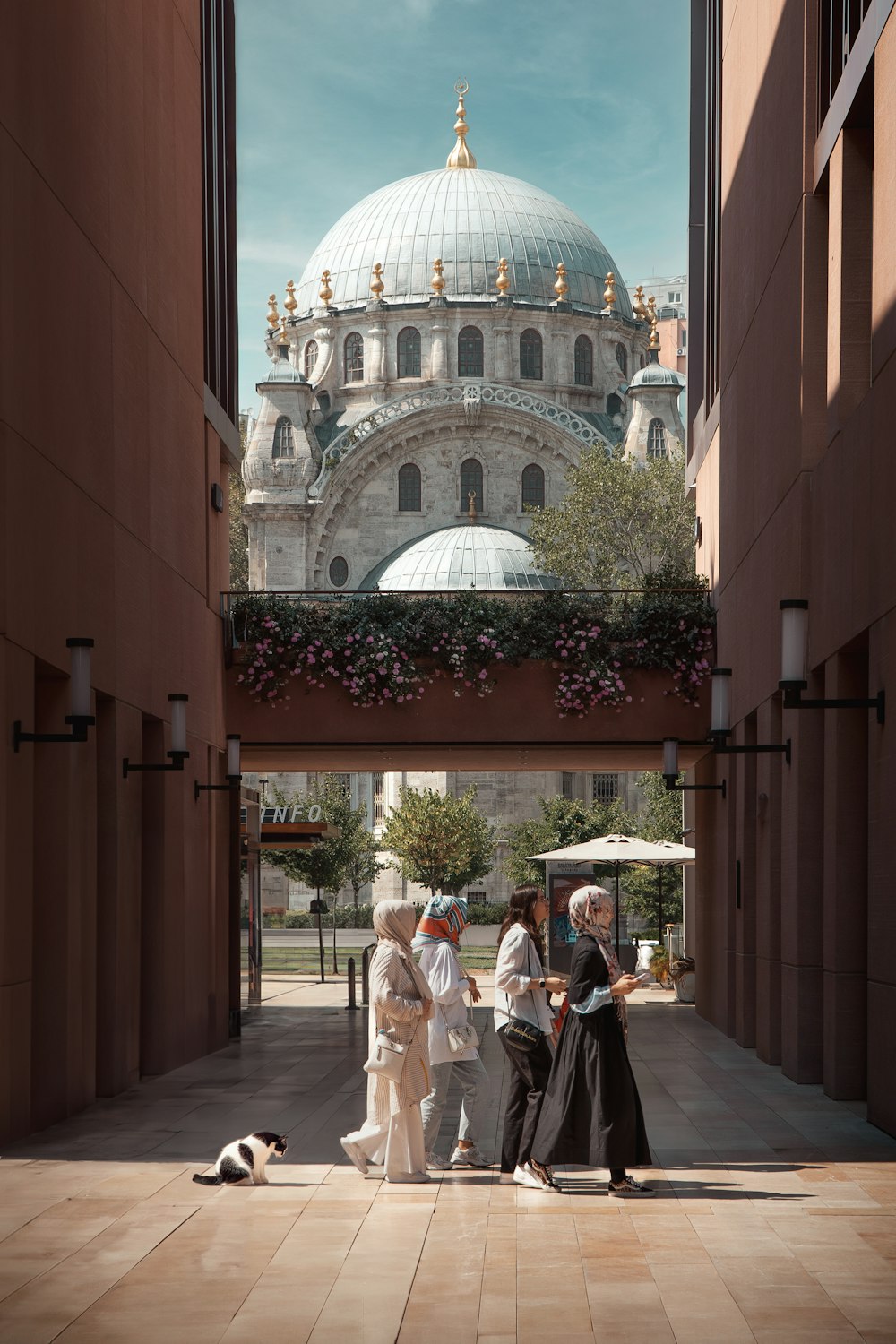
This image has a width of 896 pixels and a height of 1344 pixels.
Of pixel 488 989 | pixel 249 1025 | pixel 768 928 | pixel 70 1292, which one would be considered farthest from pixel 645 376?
pixel 70 1292

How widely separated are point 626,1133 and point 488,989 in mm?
21630

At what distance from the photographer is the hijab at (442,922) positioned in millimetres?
10617

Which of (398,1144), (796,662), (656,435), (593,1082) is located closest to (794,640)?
(796,662)

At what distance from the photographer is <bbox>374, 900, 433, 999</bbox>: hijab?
965cm

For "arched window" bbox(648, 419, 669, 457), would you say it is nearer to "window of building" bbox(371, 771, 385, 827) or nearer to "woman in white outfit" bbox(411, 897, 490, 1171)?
"window of building" bbox(371, 771, 385, 827)

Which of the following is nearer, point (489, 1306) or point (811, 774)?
point (489, 1306)

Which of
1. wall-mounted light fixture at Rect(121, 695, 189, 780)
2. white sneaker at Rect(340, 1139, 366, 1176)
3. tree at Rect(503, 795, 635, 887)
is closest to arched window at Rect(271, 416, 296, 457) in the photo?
tree at Rect(503, 795, 635, 887)

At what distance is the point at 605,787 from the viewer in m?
73.1

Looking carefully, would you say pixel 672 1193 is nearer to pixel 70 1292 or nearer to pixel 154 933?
pixel 70 1292

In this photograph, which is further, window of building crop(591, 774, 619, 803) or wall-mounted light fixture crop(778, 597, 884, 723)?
window of building crop(591, 774, 619, 803)

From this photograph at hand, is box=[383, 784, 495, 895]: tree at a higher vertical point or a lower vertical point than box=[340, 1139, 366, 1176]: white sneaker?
lower

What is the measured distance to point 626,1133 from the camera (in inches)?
360

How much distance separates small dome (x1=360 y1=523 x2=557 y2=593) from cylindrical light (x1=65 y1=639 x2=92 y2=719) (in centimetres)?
4975

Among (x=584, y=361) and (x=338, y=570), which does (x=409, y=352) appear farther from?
(x=338, y=570)
